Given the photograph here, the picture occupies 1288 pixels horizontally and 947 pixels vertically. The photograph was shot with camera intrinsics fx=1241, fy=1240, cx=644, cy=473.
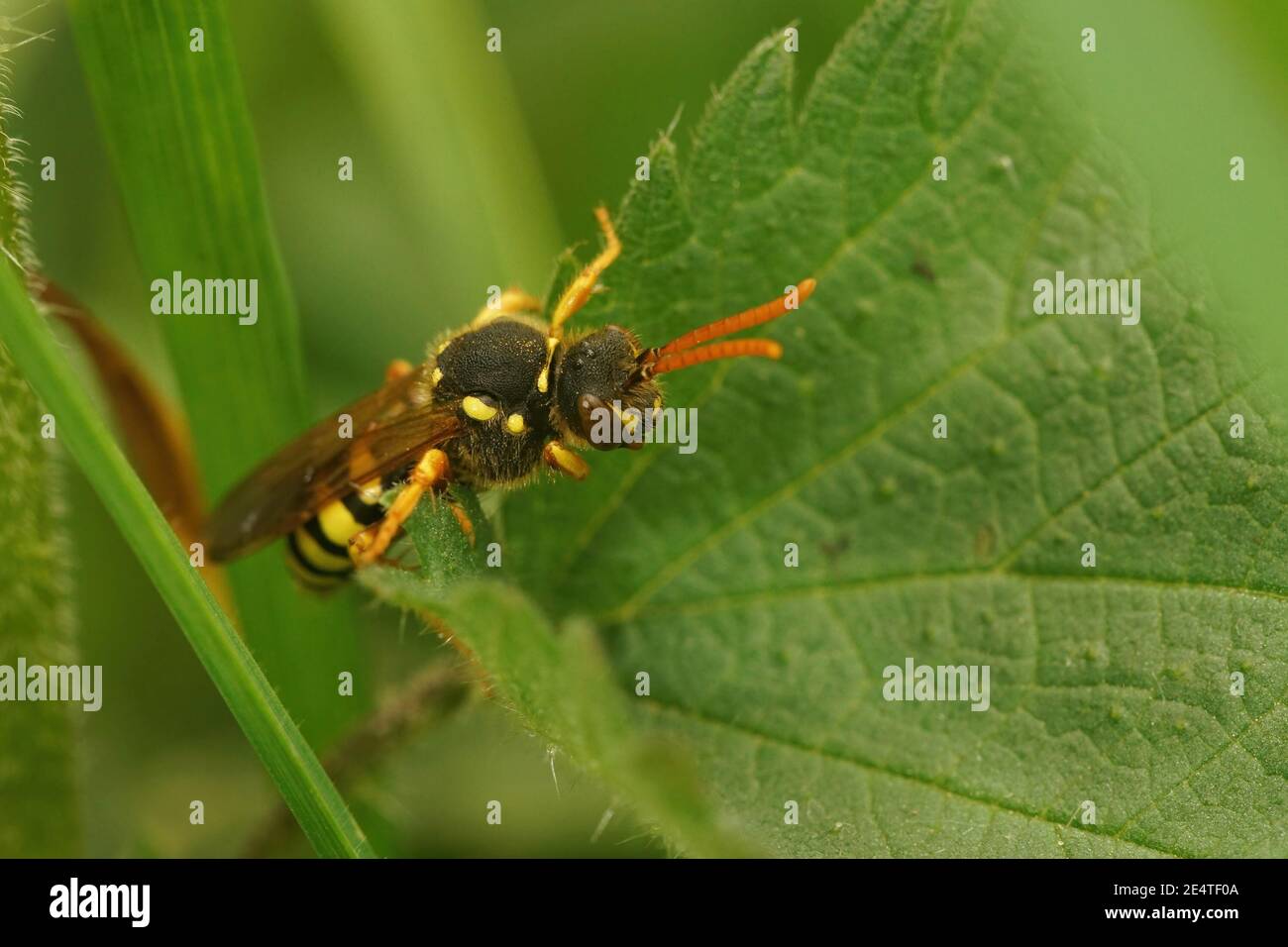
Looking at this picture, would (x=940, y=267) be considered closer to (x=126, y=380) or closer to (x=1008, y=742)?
(x=1008, y=742)

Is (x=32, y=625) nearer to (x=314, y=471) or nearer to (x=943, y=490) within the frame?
(x=314, y=471)

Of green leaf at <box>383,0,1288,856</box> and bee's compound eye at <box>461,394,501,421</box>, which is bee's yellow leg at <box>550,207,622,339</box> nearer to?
green leaf at <box>383,0,1288,856</box>

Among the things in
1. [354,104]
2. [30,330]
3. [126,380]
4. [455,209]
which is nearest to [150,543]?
[30,330]

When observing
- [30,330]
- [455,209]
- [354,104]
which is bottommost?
[30,330]

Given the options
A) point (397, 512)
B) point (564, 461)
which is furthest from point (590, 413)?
point (397, 512)

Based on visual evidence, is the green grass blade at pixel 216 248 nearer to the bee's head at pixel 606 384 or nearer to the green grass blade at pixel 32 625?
the green grass blade at pixel 32 625

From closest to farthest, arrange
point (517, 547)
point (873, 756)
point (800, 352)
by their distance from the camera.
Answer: point (873, 756) → point (800, 352) → point (517, 547)

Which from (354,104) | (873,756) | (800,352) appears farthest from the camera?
(354,104)
